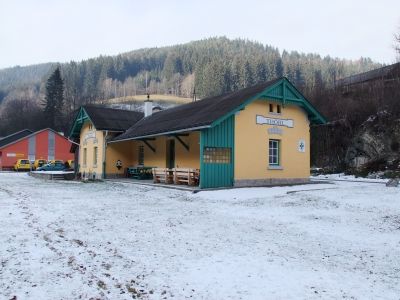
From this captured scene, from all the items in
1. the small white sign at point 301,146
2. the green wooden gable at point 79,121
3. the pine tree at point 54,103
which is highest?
the pine tree at point 54,103

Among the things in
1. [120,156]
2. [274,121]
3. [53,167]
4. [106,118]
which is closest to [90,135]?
[106,118]

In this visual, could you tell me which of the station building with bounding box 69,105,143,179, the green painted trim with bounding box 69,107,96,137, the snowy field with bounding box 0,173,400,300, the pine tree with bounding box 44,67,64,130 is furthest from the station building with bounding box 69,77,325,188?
the pine tree with bounding box 44,67,64,130

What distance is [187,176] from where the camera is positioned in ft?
53.6

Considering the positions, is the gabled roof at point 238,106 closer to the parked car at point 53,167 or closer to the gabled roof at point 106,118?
the gabled roof at point 106,118

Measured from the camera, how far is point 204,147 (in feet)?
49.8

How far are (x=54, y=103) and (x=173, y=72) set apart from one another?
53.9 meters

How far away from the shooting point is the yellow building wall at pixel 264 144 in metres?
16.5

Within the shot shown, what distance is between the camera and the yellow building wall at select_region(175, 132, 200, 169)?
58.7 feet

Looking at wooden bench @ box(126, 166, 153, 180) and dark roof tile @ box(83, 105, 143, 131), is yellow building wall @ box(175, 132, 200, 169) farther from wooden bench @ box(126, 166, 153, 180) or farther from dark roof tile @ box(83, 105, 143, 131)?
dark roof tile @ box(83, 105, 143, 131)

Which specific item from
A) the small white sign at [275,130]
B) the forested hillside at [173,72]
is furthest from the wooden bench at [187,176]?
the forested hillside at [173,72]

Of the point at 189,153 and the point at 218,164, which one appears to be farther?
the point at 189,153

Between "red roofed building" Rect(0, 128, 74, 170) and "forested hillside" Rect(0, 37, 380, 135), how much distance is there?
74.5 ft

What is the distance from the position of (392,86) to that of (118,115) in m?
22.3

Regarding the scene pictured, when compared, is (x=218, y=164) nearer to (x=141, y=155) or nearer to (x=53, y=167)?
(x=141, y=155)
